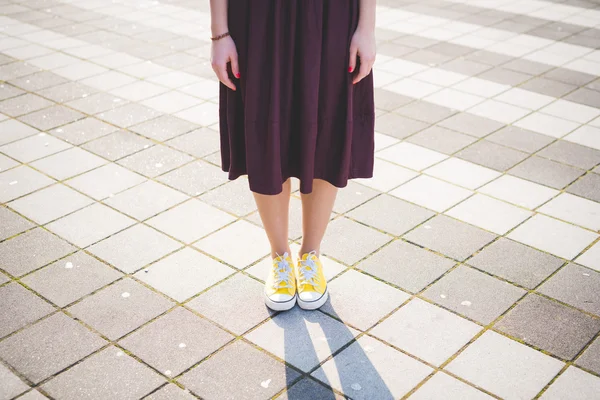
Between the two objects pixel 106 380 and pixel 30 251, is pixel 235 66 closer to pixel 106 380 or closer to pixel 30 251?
pixel 106 380

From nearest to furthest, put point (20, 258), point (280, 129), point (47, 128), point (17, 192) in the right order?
1. point (280, 129)
2. point (20, 258)
3. point (17, 192)
4. point (47, 128)

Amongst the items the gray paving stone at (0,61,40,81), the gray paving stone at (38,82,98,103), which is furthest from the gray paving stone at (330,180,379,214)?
the gray paving stone at (0,61,40,81)

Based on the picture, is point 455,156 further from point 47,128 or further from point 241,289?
point 47,128

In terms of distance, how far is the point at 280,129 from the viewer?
2.65m

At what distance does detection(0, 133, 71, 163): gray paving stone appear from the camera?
4.26 metres

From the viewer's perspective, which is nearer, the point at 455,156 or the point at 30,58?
the point at 455,156

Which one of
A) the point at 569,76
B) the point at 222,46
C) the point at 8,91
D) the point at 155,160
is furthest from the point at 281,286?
the point at 569,76

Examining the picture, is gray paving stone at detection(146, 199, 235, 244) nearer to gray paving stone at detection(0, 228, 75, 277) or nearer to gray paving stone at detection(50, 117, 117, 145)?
gray paving stone at detection(0, 228, 75, 277)

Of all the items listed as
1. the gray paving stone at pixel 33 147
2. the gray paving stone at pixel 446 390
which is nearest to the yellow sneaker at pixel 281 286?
the gray paving stone at pixel 446 390

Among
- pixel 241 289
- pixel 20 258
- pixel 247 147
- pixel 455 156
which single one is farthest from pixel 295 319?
pixel 455 156

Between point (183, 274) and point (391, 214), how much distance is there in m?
1.21

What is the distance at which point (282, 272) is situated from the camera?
9.75 ft

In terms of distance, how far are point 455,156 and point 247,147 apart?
2.04m

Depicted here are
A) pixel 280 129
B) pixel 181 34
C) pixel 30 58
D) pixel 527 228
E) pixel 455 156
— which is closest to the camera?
pixel 280 129
